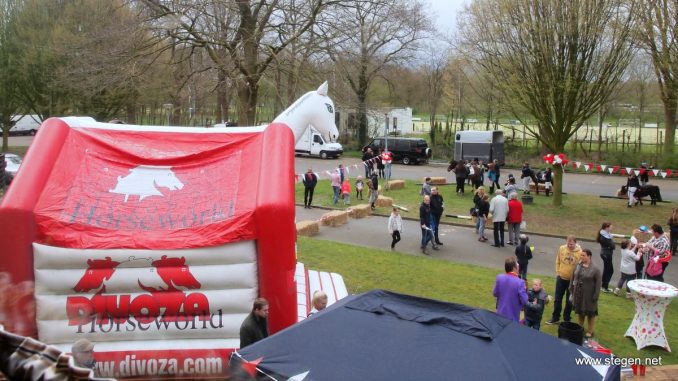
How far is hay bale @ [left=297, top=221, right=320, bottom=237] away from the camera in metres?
15.8

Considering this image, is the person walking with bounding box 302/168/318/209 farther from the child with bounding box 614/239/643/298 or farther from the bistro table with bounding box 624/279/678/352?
the bistro table with bounding box 624/279/678/352

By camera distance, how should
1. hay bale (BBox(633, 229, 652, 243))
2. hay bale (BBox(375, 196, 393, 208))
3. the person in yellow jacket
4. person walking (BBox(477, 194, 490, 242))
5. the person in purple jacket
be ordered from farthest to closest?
hay bale (BBox(375, 196, 393, 208)) → hay bale (BBox(633, 229, 652, 243)) → person walking (BBox(477, 194, 490, 242)) → the person in yellow jacket → the person in purple jacket

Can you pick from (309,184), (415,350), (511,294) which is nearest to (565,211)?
(309,184)

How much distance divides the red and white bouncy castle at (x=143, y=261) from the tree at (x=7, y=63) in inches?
1199

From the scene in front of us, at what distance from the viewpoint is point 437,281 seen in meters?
11.8

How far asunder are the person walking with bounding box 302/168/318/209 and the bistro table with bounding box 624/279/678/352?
1221 cm

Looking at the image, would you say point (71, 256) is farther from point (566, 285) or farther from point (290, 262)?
point (566, 285)

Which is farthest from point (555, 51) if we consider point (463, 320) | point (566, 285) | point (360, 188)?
point (463, 320)

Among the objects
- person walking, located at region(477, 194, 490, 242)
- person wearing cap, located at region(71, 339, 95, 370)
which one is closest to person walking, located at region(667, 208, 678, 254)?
person walking, located at region(477, 194, 490, 242)

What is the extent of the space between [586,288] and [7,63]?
115 ft

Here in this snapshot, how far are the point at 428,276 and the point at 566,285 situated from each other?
308 cm

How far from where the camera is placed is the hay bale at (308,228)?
51.7ft

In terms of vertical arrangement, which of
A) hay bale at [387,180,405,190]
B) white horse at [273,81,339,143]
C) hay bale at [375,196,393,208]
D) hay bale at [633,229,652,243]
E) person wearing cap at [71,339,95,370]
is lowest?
hay bale at [633,229,652,243]

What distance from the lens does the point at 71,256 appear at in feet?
22.3
